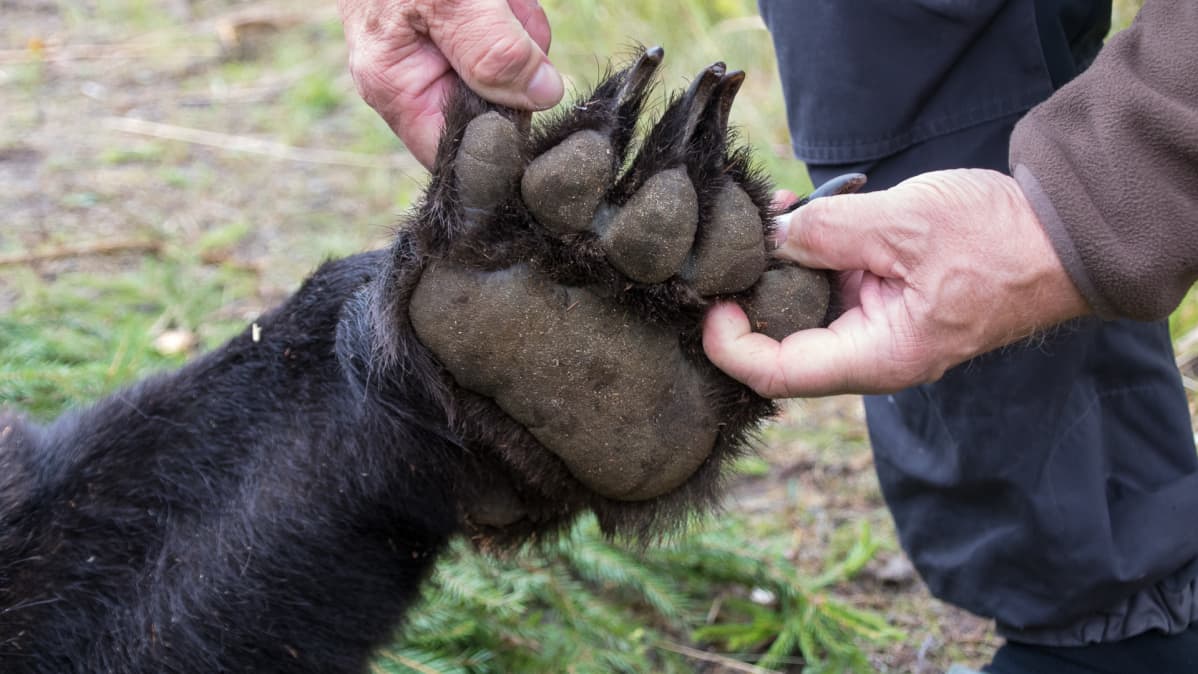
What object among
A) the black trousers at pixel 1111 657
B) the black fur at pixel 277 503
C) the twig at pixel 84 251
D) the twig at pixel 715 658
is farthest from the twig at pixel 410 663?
the twig at pixel 84 251

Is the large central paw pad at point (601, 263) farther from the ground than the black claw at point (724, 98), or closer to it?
closer to it

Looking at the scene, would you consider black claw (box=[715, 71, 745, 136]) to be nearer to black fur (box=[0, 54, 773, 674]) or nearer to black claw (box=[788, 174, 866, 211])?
black claw (box=[788, 174, 866, 211])

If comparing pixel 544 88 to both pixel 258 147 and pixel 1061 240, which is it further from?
pixel 258 147

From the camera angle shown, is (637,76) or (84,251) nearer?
(637,76)

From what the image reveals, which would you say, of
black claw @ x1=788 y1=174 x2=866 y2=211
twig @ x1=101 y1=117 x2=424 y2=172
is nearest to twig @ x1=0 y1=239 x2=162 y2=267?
twig @ x1=101 y1=117 x2=424 y2=172

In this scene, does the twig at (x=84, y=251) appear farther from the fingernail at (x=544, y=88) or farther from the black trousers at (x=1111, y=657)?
the black trousers at (x=1111, y=657)

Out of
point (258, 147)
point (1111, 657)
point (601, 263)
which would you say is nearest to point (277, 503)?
point (601, 263)
